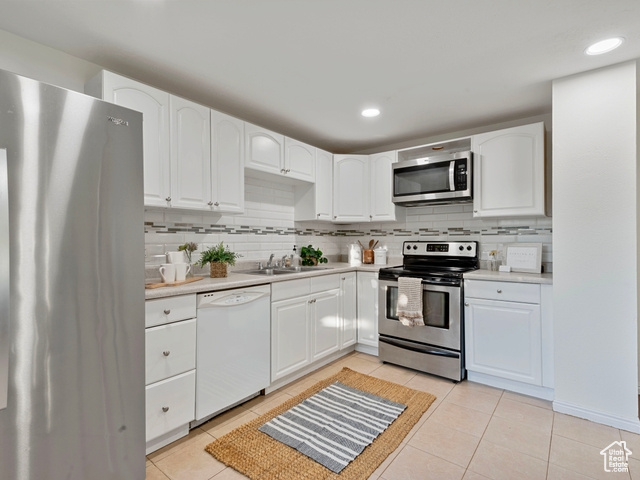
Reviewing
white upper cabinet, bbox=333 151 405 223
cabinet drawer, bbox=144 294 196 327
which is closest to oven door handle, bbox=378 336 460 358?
white upper cabinet, bbox=333 151 405 223

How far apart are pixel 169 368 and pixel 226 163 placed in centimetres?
148

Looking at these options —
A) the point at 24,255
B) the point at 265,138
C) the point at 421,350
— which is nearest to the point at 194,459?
the point at 24,255

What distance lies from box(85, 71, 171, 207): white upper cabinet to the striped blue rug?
1.64 meters

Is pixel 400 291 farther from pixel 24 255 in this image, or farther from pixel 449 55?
pixel 24 255

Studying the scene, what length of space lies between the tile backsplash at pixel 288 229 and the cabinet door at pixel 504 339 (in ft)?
2.24

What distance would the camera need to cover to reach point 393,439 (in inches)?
75.9

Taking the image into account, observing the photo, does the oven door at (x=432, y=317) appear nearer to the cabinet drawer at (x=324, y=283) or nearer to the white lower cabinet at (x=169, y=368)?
the cabinet drawer at (x=324, y=283)

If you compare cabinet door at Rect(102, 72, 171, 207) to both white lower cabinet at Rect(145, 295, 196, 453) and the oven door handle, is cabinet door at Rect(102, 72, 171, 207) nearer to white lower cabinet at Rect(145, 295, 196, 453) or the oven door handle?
white lower cabinet at Rect(145, 295, 196, 453)

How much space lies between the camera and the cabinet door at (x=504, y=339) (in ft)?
7.87

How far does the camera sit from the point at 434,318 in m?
2.78

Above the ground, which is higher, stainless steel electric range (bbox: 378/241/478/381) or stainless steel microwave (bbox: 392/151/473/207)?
stainless steel microwave (bbox: 392/151/473/207)

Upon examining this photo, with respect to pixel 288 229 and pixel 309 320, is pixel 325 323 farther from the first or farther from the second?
pixel 288 229

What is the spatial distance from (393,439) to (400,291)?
1234 mm

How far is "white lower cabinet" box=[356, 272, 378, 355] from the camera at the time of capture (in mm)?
3205
